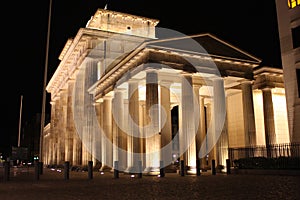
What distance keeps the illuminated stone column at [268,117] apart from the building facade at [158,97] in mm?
93

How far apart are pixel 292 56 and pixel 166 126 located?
13.0 meters

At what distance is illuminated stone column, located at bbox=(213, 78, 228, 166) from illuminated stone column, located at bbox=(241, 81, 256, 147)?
7.10ft

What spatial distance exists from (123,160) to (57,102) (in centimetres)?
2642

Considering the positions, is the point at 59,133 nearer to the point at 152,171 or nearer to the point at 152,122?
the point at 152,171

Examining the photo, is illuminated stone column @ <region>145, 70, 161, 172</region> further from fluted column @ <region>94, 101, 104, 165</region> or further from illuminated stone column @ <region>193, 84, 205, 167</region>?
fluted column @ <region>94, 101, 104, 165</region>

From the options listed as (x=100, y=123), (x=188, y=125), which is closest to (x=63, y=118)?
(x=100, y=123)

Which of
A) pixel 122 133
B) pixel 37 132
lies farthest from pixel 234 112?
pixel 37 132

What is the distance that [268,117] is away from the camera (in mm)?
31609

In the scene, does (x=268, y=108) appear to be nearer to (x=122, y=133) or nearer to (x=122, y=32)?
(x=122, y=133)

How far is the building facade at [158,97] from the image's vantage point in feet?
86.8

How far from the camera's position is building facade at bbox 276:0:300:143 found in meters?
27.1

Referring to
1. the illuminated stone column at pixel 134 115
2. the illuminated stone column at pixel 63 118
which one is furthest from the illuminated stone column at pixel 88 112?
the illuminated stone column at pixel 63 118

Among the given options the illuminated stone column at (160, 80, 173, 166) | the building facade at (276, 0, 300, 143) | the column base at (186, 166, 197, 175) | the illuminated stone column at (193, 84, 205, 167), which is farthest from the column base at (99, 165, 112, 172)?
the building facade at (276, 0, 300, 143)

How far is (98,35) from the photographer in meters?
39.0
